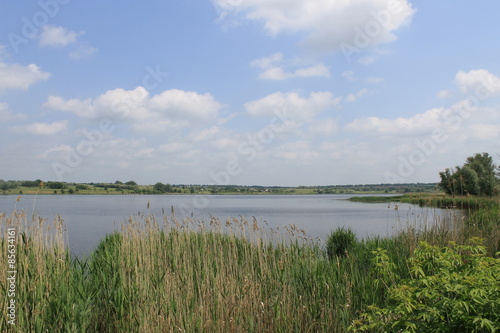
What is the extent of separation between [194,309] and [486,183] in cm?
3831

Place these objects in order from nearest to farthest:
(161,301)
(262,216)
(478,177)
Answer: (161,301)
(262,216)
(478,177)

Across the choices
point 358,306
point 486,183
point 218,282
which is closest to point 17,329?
point 218,282

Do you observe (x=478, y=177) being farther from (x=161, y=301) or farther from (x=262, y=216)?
(x=161, y=301)

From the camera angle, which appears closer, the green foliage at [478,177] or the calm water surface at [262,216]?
the calm water surface at [262,216]

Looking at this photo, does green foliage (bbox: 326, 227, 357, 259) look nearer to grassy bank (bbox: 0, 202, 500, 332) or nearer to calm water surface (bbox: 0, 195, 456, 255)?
calm water surface (bbox: 0, 195, 456, 255)

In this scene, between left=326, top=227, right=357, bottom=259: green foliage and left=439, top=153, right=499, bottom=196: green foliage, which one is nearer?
left=326, top=227, right=357, bottom=259: green foliage

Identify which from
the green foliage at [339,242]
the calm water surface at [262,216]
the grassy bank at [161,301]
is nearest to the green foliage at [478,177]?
the calm water surface at [262,216]

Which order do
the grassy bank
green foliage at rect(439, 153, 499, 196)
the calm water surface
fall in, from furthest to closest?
green foliage at rect(439, 153, 499, 196) → the calm water surface → the grassy bank

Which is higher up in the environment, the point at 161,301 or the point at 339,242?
the point at 161,301

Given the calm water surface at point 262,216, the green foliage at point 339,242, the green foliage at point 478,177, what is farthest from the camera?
the green foliage at point 478,177

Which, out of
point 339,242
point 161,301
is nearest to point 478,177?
point 339,242

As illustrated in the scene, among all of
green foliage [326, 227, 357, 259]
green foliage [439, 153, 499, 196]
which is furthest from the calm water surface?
green foliage [439, 153, 499, 196]

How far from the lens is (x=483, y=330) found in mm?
2922

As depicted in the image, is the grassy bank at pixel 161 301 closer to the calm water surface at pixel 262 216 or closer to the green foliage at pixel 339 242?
the calm water surface at pixel 262 216
